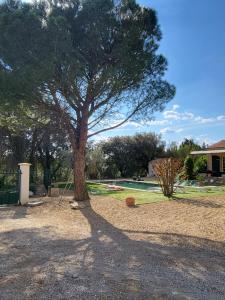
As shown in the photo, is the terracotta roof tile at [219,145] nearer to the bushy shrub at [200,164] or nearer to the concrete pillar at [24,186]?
the bushy shrub at [200,164]

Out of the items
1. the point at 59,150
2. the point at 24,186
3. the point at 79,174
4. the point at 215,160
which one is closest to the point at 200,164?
the point at 215,160

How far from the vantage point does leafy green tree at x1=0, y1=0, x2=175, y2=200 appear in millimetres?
11500

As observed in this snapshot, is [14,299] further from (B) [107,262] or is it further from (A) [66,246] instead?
(A) [66,246]

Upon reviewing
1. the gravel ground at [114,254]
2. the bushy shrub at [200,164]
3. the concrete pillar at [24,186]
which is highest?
the bushy shrub at [200,164]

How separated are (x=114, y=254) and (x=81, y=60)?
7736mm

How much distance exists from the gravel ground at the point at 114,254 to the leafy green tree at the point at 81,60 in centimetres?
434

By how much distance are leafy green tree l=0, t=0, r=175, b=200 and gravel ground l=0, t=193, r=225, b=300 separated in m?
4.34

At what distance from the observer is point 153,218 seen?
11.6m

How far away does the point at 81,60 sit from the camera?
12492 millimetres

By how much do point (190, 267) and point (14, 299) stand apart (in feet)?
10.2

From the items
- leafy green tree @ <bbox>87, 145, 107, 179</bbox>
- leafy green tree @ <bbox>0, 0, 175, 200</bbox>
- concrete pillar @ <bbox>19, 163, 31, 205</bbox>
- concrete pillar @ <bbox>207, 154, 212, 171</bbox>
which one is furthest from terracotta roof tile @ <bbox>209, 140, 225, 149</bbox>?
concrete pillar @ <bbox>19, 163, 31, 205</bbox>

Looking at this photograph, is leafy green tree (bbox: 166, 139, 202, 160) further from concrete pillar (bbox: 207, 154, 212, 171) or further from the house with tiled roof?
concrete pillar (bbox: 207, 154, 212, 171)

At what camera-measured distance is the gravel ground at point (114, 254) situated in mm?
4867

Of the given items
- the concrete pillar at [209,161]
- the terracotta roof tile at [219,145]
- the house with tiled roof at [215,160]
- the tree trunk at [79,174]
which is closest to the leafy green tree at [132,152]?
the terracotta roof tile at [219,145]
